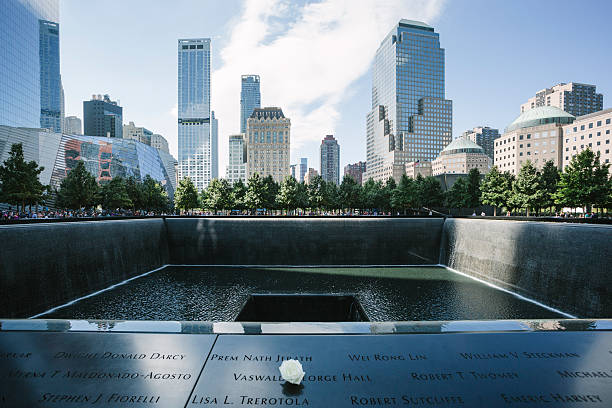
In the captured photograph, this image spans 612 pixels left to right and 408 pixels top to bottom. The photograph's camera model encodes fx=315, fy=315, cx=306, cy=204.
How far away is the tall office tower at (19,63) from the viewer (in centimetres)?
6850

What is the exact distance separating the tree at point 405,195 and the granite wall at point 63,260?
4430 cm

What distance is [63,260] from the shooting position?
60.0 ft

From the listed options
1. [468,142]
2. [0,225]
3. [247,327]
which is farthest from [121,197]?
[468,142]

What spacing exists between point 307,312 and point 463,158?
13672 centimetres

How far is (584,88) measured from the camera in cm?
16800

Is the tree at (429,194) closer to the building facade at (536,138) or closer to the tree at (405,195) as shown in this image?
the tree at (405,195)

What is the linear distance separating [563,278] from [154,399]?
20.4m

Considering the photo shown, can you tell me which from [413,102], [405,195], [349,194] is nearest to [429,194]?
[405,195]

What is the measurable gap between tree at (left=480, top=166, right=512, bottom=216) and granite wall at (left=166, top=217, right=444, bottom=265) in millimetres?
22775

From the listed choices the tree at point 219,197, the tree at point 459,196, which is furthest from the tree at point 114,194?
the tree at point 459,196

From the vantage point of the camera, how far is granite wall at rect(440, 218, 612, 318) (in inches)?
587

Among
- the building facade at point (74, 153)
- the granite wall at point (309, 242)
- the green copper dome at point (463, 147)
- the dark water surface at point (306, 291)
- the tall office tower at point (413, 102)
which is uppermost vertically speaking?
the tall office tower at point (413, 102)

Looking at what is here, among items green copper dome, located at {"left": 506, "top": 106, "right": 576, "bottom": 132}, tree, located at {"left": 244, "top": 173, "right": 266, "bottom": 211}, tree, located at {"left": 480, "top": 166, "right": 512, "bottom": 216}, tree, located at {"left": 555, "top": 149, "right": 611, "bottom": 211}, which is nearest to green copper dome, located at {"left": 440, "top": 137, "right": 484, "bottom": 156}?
green copper dome, located at {"left": 506, "top": 106, "right": 576, "bottom": 132}

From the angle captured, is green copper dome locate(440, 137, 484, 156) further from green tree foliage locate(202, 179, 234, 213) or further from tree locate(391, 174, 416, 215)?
green tree foliage locate(202, 179, 234, 213)
